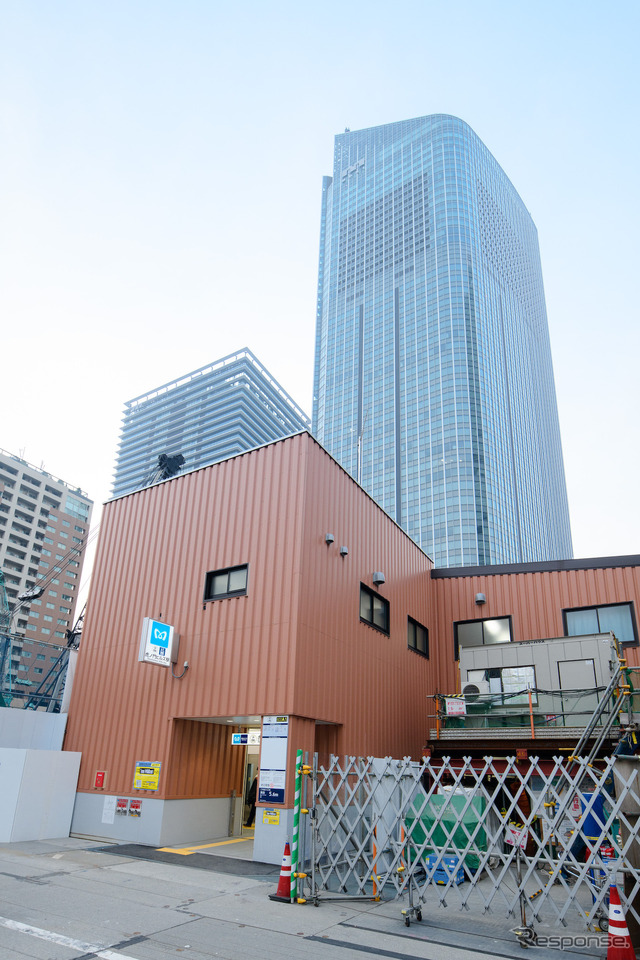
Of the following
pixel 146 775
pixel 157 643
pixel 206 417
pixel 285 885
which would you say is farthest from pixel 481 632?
pixel 206 417

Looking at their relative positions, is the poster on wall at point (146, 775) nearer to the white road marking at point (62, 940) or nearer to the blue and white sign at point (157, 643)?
the blue and white sign at point (157, 643)

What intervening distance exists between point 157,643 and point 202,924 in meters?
7.61

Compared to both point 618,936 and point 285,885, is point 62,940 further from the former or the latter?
point 618,936

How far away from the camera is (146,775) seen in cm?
1473

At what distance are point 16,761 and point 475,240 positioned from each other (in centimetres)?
15322

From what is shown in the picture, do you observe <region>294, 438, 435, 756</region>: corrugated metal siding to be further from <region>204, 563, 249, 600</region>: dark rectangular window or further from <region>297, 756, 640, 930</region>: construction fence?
<region>297, 756, 640, 930</region>: construction fence

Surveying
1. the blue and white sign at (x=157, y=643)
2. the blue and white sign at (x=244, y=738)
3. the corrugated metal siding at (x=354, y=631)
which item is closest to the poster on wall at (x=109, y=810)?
the blue and white sign at (x=244, y=738)

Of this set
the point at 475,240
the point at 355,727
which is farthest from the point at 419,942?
the point at 475,240

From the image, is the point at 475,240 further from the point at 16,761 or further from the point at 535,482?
the point at 16,761

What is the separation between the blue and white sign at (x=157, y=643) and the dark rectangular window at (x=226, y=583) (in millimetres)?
1262

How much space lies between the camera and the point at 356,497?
17.8m

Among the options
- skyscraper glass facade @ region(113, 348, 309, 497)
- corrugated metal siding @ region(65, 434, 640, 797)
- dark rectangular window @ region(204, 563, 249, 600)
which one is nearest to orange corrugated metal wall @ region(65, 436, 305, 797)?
corrugated metal siding @ region(65, 434, 640, 797)

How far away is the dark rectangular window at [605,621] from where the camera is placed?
18469mm

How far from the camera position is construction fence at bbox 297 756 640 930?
7.48 metres
